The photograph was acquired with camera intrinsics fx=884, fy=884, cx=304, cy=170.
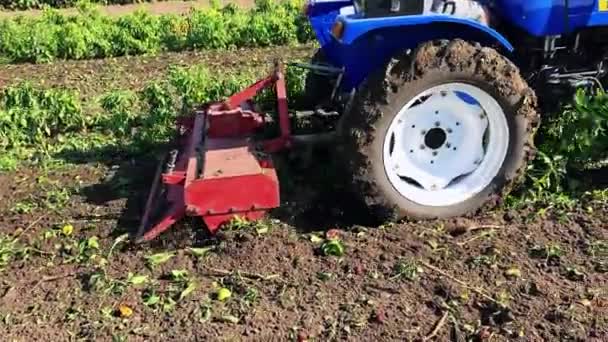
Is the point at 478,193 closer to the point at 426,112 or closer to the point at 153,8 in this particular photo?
the point at 426,112

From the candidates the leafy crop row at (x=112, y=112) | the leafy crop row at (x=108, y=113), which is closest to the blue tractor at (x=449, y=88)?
the leafy crop row at (x=108, y=113)

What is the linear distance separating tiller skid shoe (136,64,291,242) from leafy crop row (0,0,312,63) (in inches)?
158

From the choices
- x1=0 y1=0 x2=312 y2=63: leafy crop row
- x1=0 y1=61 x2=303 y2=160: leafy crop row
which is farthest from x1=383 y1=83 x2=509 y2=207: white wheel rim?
x1=0 y1=0 x2=312 y2=63: leafy crop row

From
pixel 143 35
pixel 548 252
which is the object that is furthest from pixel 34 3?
pixel 548 252

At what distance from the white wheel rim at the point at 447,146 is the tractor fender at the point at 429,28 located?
298 millimetres

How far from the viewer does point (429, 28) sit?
14.8ft

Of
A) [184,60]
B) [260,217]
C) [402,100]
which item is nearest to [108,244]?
[260,217]

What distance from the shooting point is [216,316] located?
3.84 m

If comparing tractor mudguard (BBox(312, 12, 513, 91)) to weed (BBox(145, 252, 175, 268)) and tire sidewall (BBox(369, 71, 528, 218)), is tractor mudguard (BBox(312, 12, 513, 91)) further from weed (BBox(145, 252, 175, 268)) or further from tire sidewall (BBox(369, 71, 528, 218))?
weed (BBox(145, 252, 175, 268))

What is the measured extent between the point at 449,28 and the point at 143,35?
5542 millimetres

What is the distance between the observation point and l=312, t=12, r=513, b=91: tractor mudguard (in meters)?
4.31

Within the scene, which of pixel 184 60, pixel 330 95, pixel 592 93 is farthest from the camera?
pixel 184 60

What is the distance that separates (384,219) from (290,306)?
893 millimetres

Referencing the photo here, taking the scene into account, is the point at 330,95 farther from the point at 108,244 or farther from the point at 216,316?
the point at 216,316
